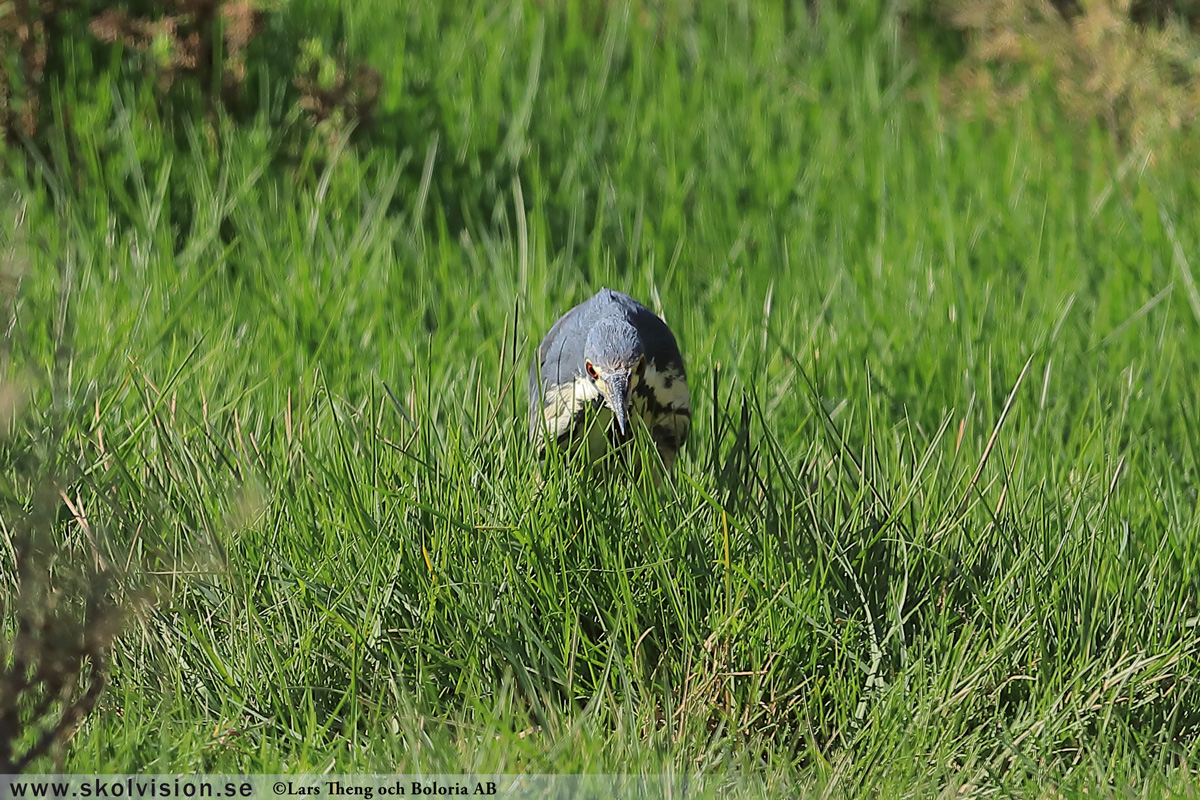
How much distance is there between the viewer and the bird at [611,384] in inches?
111

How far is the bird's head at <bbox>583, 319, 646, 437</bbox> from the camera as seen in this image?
2.82 m

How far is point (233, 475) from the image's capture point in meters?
2.87

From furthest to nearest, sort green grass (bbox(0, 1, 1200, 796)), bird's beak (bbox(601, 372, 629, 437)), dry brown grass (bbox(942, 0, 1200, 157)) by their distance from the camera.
Answer: 1. dry brown grass (bbox(942, 0, 1200, 157))
2. bird's beak (bbox(601, 372, 629, 437))
3. green grass (bbox(0, 1, 1200, 796))

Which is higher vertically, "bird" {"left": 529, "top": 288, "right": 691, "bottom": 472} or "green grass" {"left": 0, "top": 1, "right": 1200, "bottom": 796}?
"bird" {"left": 529, "top": 288, "right": 691, "bottom": 472}

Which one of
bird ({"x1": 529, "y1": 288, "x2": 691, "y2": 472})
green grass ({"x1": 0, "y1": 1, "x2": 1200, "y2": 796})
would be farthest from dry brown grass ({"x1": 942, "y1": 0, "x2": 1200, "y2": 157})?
bird ({"x1": 529, "y1": 288, "x2": 691, "y2": 472})

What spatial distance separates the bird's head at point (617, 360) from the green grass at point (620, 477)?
0.19m

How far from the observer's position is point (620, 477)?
2.95m

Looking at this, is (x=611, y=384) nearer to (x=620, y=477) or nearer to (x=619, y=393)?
(x=619, y=393)

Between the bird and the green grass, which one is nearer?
the green grass

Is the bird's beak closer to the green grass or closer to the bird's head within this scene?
the bird's head

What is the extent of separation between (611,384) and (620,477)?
0.25m

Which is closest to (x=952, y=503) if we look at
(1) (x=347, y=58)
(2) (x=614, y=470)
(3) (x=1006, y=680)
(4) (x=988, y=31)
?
(3) (x=1006, y=680)

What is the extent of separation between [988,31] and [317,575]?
16.1 feet

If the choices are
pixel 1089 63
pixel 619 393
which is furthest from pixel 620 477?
pixel 1089 63
